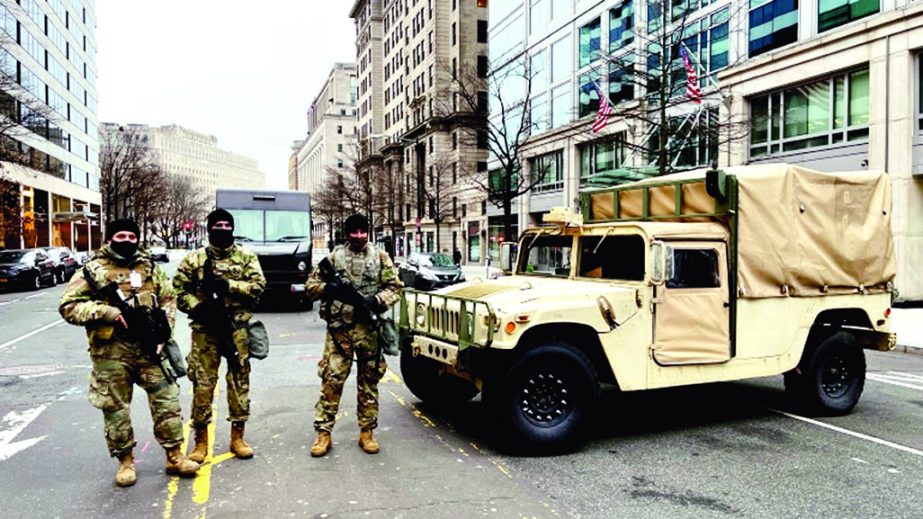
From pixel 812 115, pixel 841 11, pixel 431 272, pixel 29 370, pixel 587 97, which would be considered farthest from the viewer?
pixel 587 97

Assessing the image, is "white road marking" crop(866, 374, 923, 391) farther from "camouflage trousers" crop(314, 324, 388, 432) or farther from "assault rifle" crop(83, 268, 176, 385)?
"assault rifle" crop(83, 268, 176, 385)

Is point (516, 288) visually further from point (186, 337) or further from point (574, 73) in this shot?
point (574, 73)

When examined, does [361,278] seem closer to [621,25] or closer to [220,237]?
[220,237]

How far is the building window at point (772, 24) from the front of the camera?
21.7 m

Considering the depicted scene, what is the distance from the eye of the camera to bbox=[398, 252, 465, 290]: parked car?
2344cm

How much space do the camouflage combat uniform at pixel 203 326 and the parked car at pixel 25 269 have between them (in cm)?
2486

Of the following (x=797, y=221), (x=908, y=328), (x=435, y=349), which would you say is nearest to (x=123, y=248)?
(x=435, y=349)

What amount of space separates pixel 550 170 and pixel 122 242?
34.9m

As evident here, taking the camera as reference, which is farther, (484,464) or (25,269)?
(25,269)

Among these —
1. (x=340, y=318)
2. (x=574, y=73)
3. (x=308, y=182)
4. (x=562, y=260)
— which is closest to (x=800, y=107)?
(x=574, y=73)

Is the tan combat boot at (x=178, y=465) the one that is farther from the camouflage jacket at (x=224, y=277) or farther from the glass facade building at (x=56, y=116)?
the glass facade building at (x=56, y=116)

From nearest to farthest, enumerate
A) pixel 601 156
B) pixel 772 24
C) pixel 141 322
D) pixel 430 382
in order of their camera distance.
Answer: pixel 141 322 < pixel 430 382 < pixel 772 24 < pixel 601 156

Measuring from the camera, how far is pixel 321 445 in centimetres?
570

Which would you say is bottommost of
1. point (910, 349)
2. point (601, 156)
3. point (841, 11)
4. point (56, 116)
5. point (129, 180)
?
point (910, 349)
